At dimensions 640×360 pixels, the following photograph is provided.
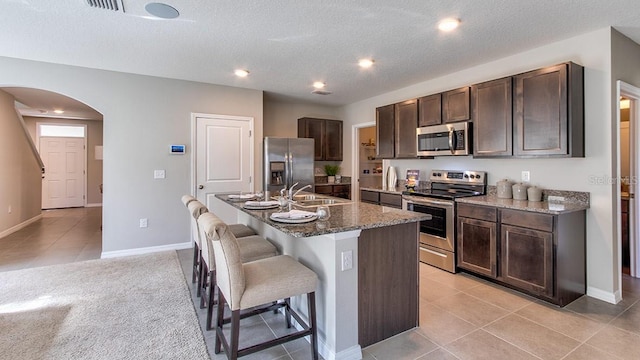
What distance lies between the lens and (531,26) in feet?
9.08

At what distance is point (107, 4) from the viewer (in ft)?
7.84

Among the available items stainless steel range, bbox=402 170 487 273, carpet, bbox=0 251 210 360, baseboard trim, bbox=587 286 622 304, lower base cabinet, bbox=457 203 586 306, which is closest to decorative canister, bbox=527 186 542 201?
lower base cabinet, bbox=457 203 586 306

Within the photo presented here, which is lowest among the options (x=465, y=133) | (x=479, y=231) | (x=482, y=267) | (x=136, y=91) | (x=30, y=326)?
(x=30, y=326)

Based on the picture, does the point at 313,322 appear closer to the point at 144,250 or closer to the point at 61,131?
the point at 144,250

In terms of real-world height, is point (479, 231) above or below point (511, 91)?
below

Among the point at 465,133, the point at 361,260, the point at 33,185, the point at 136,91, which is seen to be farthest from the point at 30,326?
the point at 33,185

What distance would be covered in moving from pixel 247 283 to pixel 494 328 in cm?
193

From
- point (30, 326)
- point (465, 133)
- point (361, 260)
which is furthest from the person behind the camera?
point (465, 133)

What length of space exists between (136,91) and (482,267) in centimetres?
491

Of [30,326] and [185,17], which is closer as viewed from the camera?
[30,326]

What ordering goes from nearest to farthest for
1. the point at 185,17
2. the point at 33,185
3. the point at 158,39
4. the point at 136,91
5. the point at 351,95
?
the point at 185,17 → the point at 158,39 → the point at 136,91 → the point at 351,95 → the point at 33,185

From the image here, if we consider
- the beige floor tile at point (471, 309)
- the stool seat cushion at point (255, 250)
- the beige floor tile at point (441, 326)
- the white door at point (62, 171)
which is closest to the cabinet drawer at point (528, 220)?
the beige floor tile at point (471, 309)

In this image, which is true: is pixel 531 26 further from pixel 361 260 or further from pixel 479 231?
pixel 361 260

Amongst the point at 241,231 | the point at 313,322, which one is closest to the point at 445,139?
the point at 241,231
